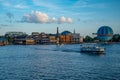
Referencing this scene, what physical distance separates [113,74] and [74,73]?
613 cm

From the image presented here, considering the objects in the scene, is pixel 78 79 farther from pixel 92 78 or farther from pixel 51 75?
pixel 51 75

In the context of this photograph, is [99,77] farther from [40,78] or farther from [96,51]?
[96,51]

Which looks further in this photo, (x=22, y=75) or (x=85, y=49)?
(x=85, y=49)

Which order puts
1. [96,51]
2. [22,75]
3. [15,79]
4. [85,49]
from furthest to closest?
[85,49], [96,51], [22,75], [15,79]

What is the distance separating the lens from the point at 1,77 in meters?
37.2

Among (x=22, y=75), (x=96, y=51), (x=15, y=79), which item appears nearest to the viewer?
(x=15, y=79)

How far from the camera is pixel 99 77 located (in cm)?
3738

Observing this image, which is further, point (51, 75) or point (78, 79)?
point (51, 75)

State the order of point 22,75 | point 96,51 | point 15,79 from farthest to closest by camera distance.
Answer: point 96,51 → point 22,75 → point 15,79

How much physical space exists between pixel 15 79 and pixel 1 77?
8.81ft

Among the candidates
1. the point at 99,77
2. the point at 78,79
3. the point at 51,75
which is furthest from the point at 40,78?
the point at 99,77

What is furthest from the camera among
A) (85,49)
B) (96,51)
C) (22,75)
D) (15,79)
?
(85,49)

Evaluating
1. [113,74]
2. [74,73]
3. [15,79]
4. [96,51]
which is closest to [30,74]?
[15,79]

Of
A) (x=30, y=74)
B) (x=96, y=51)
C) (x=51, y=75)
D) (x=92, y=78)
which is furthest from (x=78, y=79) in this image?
(x=96, y=51)
